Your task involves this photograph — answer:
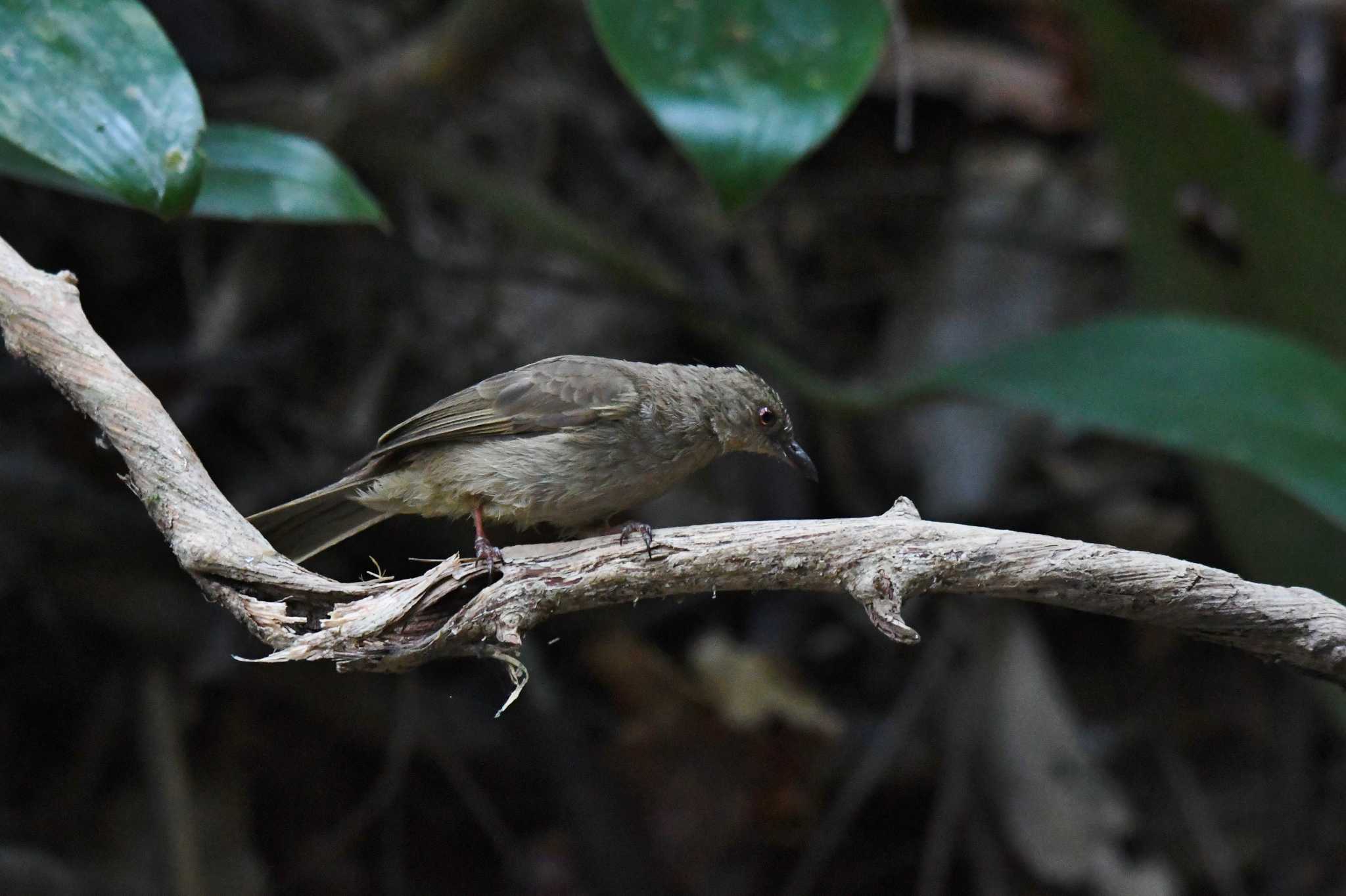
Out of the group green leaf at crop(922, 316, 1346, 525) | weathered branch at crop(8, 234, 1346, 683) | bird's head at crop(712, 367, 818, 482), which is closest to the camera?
weathered branch at crop(8, 234, 1346, 683)

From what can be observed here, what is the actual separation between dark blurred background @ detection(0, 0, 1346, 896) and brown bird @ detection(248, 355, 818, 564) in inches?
77.1

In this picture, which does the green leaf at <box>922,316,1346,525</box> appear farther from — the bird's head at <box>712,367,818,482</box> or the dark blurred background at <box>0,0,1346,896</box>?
the bird's head at <box>712,367,818,482</box>

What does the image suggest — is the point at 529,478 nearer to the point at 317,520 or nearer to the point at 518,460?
the point at 518,460

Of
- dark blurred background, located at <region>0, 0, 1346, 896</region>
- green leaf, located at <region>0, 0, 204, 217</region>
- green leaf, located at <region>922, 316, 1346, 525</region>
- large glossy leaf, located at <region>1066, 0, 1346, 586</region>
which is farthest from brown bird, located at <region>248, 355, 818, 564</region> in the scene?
large glossy leaf, located at <region>1066, 0, 1346, 586</region>

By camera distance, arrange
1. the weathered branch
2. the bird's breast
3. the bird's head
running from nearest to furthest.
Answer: the weathered branch < the bird's breast < the bird's head

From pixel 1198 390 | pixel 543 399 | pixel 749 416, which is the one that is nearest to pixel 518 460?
pixel 543 399

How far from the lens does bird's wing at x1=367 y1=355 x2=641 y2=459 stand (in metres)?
2.95

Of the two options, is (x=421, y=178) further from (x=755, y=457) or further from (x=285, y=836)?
(x=285, y=836)

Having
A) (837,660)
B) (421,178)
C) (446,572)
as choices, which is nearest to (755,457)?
(837,660)

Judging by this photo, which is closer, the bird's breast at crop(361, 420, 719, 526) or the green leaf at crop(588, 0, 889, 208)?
the green leaf at crop(588, 0, 889, 208)

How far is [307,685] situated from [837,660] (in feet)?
8.13

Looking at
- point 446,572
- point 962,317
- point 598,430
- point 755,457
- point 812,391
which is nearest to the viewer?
point 446,572

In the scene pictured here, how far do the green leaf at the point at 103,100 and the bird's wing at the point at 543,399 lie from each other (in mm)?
744

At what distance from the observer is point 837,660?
627 cm
